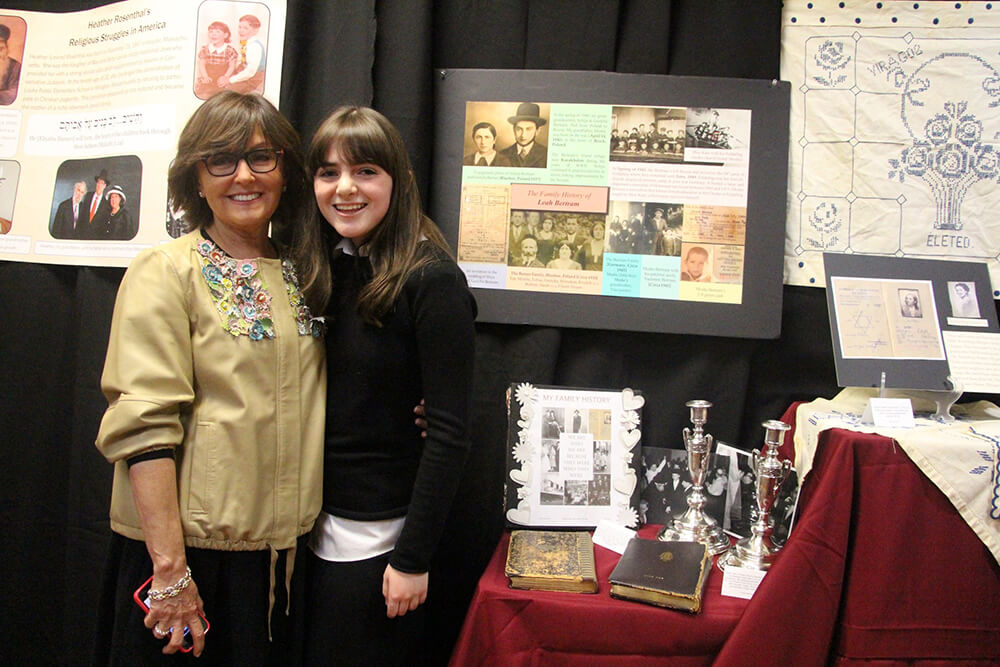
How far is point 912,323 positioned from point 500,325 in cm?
96

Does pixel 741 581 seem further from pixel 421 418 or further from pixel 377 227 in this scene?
pixel 377 227

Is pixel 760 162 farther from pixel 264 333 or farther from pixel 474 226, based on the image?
pixel 264 333

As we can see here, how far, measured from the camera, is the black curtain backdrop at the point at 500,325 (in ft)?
5.15

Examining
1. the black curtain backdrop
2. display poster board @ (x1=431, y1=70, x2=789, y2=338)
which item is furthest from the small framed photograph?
display poster board @ (x1=431, y1=70, x2=789, y2=338)

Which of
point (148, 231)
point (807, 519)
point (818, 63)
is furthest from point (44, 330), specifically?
point (818, 63)

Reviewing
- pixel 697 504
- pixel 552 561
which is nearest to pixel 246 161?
pixel 552 561

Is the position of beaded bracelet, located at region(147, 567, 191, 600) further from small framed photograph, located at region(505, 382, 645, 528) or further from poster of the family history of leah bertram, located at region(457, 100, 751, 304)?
poster of the family history of leah bertram, located at region(457, 100, 751, 304)

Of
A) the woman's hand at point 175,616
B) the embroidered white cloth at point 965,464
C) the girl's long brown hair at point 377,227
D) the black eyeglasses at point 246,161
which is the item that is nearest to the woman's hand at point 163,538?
the woman's hand at point 175,616

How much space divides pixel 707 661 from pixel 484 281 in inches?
38.0

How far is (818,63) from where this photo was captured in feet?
5.18

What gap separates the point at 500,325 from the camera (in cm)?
164

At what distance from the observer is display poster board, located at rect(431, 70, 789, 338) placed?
5.11ft

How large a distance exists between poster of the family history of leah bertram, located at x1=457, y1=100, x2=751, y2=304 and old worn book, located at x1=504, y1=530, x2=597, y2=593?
0.60 m

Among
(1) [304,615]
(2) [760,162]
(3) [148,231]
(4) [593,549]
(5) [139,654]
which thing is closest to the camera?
→ (5) [139,654]
